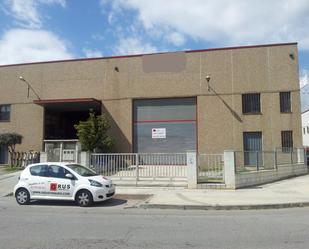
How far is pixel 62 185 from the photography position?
1291 centimetres

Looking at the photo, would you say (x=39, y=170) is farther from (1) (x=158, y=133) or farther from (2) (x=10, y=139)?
(1) (x=158, y=133)

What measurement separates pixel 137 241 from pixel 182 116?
20.0 metres

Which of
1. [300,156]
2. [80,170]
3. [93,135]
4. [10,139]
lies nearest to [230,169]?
[80,170]

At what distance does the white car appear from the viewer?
1269cm

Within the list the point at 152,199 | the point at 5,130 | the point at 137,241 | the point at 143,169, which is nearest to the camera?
the point at 137,241

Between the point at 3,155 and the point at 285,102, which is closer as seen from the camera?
the point at 285,102

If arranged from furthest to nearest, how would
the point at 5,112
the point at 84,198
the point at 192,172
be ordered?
the point at 5,112 → the point at 192,172 → the point at 84,198

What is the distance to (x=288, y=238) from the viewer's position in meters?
7.36

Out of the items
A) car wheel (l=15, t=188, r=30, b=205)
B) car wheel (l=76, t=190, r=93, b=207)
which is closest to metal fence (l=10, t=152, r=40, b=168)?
car wheel (l=15, t=188, r=30, b=205)

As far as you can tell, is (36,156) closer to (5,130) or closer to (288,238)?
(5,130)

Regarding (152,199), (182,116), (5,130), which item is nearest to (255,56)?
(182,116)

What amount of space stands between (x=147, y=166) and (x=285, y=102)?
13.1m

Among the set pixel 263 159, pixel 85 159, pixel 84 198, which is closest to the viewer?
pixel 84 198

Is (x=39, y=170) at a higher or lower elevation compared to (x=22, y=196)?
higher
